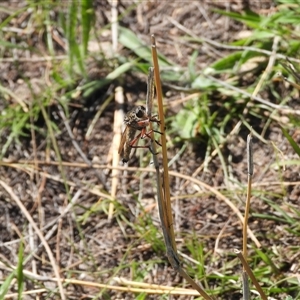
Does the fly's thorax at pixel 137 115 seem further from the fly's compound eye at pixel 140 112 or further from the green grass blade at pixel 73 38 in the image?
the green grass blade at pixel 73 38

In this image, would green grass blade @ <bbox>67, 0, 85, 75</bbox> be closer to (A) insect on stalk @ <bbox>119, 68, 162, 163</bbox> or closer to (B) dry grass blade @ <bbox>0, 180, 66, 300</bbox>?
(B) dry grass blade @ <bbox>0, 180, 66, 300</bbox>

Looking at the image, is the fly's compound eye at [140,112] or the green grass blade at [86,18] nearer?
the fly's compound eye at [140,112]

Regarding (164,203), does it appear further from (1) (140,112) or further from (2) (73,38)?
(2) (73,38)

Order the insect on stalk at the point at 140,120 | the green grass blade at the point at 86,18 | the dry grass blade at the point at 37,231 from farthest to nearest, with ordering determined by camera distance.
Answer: the green grass blade at the point at 86,18
the dry grass blade at the point at 37,231
the insect on stalk at the point at 140,120

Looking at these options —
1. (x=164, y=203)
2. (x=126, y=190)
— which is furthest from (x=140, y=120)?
(x=126, y=190)

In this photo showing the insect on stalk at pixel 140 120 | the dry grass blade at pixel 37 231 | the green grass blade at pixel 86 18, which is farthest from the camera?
the green grass blade at pixel 86 18

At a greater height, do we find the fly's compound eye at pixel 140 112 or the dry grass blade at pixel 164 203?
the fly's compound eye at pixel 140 112

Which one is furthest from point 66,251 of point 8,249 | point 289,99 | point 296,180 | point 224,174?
point 289,99

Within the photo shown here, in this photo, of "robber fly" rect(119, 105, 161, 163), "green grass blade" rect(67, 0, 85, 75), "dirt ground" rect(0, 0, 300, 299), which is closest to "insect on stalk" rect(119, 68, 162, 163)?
"robber fly" rect(119, 105, 161, 163)

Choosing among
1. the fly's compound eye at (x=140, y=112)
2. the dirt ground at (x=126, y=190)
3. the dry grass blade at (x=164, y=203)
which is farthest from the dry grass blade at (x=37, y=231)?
the fly's compound eye at (x=140, y=112)

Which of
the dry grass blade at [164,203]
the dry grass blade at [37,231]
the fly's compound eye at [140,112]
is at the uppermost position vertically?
the fly's compound eye at [140,112]
